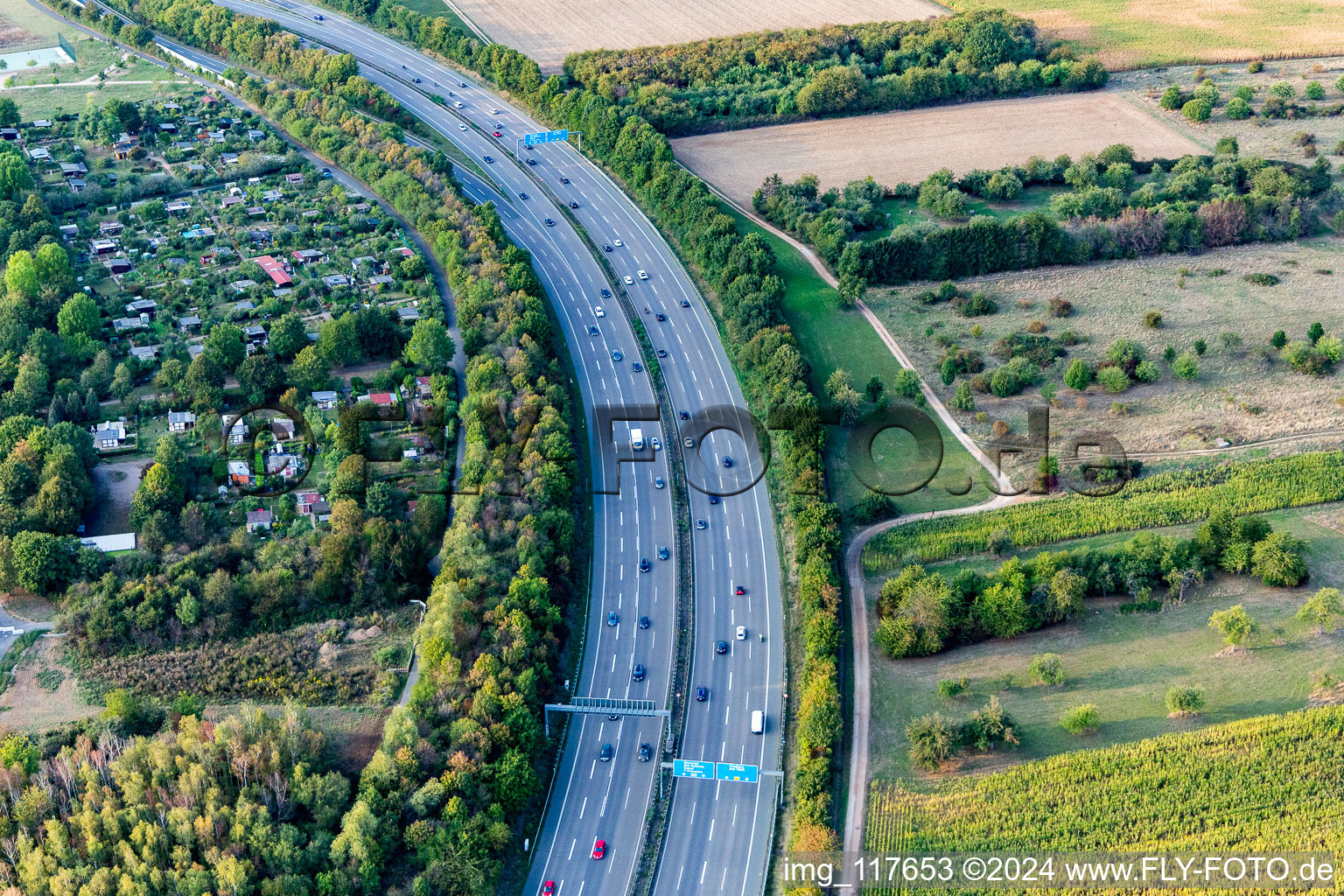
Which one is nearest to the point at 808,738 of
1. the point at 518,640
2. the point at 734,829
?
the point at 734,829

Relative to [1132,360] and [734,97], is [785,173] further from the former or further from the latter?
[1132,360]

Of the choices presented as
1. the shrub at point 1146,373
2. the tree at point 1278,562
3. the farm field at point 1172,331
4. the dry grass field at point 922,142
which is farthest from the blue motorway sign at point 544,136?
the tree at point 1278,562

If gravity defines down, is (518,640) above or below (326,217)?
below

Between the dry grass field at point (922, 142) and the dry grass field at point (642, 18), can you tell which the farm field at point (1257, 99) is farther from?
the dry grass field at point (642, 18)

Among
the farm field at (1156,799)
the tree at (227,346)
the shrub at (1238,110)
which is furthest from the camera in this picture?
the shrub at (1238,110)

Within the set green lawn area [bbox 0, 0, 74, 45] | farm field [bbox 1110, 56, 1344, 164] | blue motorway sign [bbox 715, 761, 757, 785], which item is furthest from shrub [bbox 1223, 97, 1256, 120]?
green lawn area [bbox 0, 0, 74, 45]

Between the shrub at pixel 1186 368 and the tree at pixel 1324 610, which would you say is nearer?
the tree at pixel 1324 610

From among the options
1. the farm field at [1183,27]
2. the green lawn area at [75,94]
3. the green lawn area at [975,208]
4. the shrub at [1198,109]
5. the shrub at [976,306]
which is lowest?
the shrub at [976,306]
